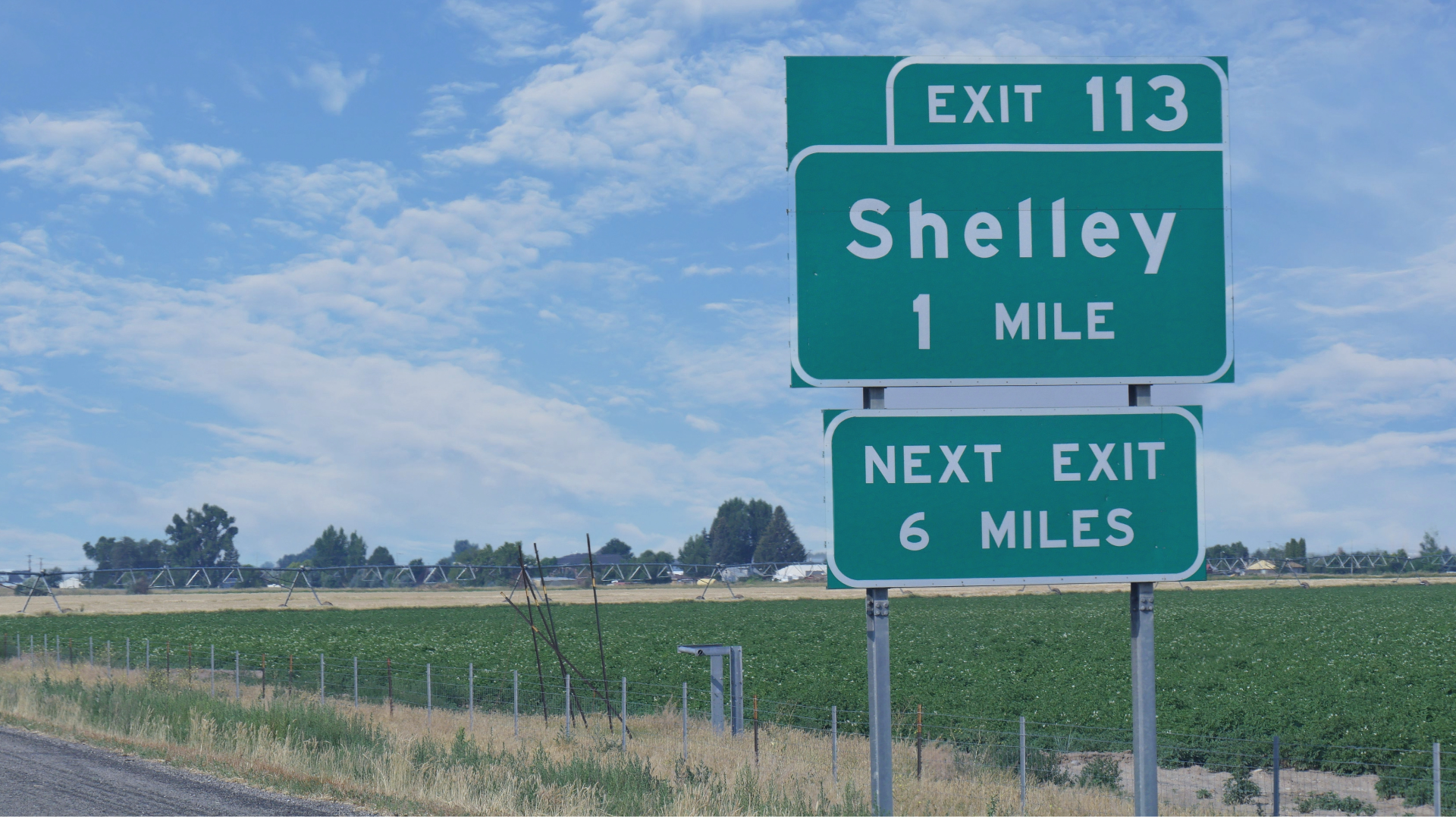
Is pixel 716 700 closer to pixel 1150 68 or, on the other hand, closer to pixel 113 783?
pixel 113 783

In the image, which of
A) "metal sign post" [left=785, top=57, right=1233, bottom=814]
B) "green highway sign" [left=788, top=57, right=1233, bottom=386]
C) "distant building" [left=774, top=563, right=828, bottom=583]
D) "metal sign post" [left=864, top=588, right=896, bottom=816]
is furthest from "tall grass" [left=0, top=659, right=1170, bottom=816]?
"distant building" [left=774, top=563, right=828, bottom=583]

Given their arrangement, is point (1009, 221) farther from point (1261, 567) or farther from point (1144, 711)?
point (1261, 567)

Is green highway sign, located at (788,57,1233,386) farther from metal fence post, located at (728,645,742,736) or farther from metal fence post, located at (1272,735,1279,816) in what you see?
metal fence post, located at (728,645,742,736)

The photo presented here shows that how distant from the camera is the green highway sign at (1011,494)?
22.5ft

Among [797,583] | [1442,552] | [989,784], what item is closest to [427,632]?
[989,784]

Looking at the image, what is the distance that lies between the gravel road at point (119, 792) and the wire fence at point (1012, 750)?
229 inches

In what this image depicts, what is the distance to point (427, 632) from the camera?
55.8m

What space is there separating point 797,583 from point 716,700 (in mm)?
107200

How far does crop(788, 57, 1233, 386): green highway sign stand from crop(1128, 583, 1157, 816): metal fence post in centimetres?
155

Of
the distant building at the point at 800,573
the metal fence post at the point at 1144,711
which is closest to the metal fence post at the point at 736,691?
the metal fence post at the point at 1144,711

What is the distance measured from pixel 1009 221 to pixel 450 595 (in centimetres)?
10623

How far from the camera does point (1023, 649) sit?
128ft

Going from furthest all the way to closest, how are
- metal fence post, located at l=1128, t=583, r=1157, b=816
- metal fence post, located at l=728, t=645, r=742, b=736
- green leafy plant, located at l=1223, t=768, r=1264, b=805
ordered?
metal fence post, located at l=728, t=645, r=742, b=736, green leafy plant, located at l=1223, t=768, r=1264, b=805, metal fence post, located at l=1128, t=583, r=1157, b=816

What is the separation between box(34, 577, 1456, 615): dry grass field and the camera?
8881 centimetres
